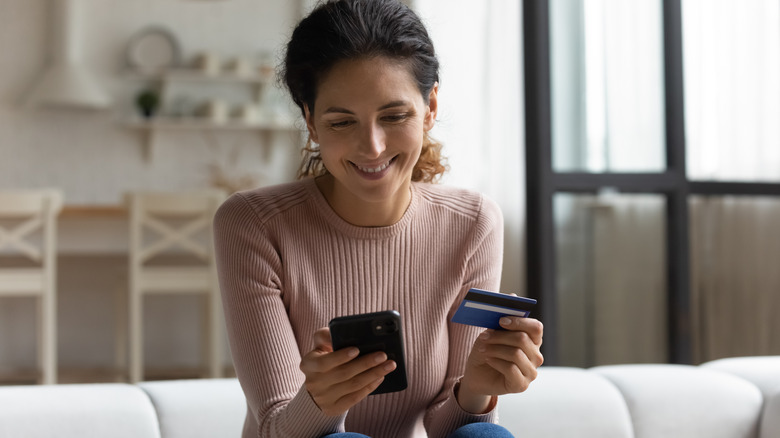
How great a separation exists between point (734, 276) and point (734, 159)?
0.40m

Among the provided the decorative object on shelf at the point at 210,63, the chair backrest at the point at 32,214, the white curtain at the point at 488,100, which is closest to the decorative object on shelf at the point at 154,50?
the decorative object on shelf at the point at 210,63

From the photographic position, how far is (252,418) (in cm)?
123

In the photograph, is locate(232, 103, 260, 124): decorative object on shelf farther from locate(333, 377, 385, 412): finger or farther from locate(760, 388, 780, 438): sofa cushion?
locate(333, 377, 385, 412): finger

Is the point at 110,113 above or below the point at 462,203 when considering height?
above

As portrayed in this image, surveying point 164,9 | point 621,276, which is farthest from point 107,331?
point 621,276

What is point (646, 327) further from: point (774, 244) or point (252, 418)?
point (252, 418)

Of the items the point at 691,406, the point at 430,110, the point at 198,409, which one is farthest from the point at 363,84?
the point at 691,406

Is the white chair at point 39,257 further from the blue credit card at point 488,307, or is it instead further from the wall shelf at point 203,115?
the blue credit card at point 488,307

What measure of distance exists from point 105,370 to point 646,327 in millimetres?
3052

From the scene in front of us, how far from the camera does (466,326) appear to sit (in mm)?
1301

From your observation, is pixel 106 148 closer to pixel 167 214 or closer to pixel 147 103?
pixel 147 103

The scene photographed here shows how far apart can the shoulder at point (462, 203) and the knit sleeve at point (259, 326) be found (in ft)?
0.93

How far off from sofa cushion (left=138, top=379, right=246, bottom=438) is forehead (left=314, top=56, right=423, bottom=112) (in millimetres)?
543

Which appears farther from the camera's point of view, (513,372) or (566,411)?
(566,411)
